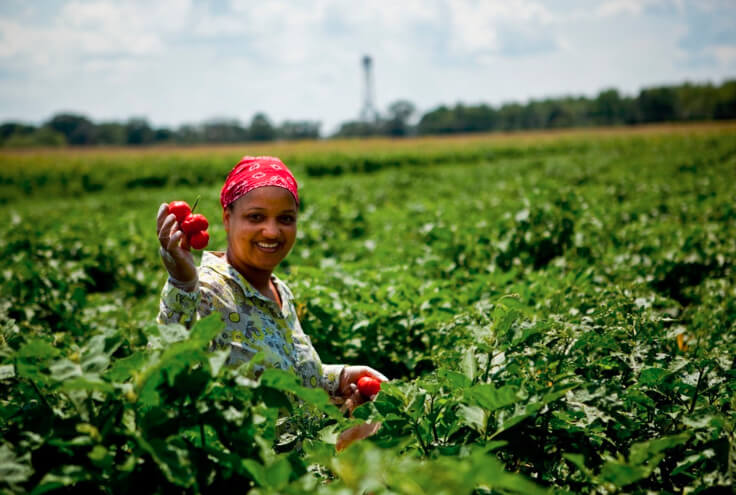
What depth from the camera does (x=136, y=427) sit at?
1312mm

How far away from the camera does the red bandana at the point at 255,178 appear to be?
91.0 inches

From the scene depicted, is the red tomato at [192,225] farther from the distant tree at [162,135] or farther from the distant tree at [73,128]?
the distant tree at [73,128]

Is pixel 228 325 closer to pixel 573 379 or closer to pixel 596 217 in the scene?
pixel 573 379

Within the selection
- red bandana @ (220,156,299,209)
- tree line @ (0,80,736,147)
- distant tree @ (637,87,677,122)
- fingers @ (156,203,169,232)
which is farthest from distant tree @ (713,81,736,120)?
fingers @ (156,203,169,232)

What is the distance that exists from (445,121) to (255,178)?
102m

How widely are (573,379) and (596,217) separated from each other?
432cm

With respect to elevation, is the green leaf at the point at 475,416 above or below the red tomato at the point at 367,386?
above

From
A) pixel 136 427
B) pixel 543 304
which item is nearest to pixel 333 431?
pixel 136 427

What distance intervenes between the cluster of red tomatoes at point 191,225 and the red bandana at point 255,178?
272 mm

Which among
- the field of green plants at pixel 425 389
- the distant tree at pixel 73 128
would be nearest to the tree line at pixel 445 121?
the distant tree at pixel 73 128

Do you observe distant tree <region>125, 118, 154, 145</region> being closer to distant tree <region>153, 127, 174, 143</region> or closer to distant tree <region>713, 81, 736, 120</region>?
distant tree <region>153, 127, 174, 143</region>

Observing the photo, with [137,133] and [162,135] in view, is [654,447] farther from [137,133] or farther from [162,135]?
[137,133]

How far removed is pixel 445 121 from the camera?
330 ft

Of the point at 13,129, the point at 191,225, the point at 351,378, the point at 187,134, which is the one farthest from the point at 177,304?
the point at 13,129
